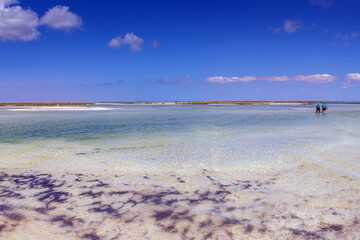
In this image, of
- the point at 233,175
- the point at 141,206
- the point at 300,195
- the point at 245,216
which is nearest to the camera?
the point at 245,216

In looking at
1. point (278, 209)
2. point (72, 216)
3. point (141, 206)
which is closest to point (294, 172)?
point (278, 209)

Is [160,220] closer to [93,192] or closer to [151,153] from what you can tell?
[93,192]

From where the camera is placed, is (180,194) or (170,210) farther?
(180,194)

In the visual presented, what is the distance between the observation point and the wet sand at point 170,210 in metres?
4.07

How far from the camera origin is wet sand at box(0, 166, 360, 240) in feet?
13.3

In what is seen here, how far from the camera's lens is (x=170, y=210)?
4898mm

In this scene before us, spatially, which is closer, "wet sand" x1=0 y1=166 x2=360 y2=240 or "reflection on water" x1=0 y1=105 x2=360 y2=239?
"wet sand" x1=0 y1=166 x2=360 y2=240

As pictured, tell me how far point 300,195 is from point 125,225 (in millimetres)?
3826

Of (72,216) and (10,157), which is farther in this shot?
(10,157)

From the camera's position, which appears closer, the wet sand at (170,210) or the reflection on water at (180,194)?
the wet sand at (170,210)

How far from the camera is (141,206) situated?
16.8 feet

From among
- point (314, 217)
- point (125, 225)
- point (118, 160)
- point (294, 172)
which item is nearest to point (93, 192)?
point (125, 225)

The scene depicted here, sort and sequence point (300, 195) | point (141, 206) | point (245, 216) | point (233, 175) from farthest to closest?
point (233, 175)
point (300, 195)
point (141, 206)
point (245, 216)

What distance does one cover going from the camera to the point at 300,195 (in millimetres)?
5660
